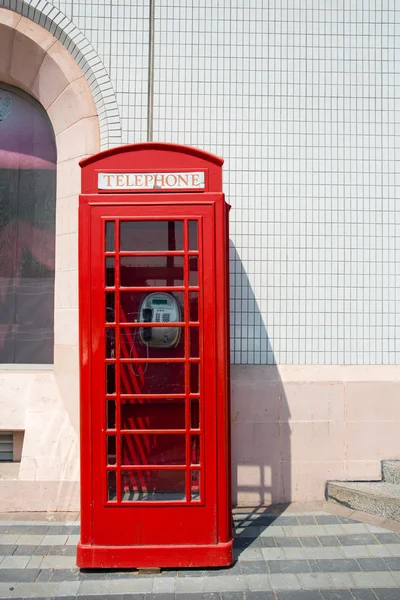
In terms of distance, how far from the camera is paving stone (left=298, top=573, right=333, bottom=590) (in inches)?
128

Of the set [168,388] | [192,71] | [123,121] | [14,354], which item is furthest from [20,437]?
[192,71]

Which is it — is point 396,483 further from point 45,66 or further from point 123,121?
point 45,66

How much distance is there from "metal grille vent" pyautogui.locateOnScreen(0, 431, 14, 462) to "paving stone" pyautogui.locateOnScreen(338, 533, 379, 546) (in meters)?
2.94

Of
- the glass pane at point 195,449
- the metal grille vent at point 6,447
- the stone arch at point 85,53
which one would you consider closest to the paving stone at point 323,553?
the glass pane at point 195,449

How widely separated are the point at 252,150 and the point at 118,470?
9.50 feet

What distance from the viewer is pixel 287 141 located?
182 inches

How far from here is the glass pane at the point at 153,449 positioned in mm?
3572

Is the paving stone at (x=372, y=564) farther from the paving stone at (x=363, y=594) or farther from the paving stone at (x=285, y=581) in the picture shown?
the paving stone at (x=285, y=581)

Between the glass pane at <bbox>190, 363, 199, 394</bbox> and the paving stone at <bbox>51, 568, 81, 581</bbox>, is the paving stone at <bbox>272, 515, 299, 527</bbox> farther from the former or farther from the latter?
the paving stone at <bbox>51, 568, 81, 581</bbox>

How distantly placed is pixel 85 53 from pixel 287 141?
194 cm

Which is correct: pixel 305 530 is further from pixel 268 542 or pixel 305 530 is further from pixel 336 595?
pixel 336 595

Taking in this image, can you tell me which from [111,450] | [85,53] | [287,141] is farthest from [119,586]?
[85,53]

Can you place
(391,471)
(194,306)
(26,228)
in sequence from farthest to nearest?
1. (26,228)
2. (391,471)
3. (194,306)

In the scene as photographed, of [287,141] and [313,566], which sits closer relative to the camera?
[313,566]
